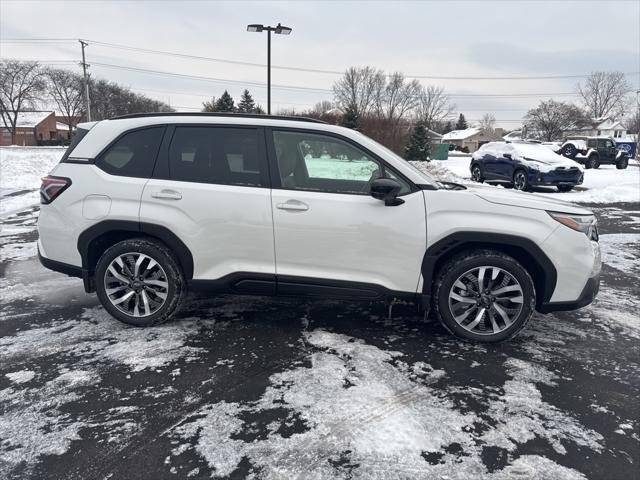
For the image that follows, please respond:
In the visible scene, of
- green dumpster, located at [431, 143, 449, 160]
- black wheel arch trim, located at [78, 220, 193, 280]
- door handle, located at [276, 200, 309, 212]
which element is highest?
green dumpster, located at [431, 143, 449, 160]

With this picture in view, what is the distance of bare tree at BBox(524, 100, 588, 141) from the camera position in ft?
237

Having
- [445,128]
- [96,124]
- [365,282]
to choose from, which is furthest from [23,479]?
[445,128]

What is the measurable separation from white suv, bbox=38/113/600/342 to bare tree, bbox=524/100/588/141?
8045cm

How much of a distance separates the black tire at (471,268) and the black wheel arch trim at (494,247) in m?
0.07

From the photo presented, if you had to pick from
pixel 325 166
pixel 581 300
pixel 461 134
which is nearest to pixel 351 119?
pixel 325 166

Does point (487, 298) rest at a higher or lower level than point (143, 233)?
lower

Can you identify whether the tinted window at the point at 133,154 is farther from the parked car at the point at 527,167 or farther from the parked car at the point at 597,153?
the parked car at the point at 597,153

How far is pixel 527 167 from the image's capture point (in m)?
14.7

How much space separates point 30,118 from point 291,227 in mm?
87948

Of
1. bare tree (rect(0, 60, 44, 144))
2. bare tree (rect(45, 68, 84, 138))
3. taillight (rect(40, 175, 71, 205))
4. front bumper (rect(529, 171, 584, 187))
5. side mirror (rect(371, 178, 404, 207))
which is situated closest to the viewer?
side mirror (rect(371, 178, 404, 207))

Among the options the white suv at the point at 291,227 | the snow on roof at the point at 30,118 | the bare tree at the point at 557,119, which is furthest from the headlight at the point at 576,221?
the snow on roof at the point at 30,118

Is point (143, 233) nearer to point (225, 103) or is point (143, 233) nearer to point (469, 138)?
point (225, 103)

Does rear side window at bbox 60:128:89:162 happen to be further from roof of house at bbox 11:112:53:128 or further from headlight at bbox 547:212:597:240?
roof of house at bbox 11:112:53:128

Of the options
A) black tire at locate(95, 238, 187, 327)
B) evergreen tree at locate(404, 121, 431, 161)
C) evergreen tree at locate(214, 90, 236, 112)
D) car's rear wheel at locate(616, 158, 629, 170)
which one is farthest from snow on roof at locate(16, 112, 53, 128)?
black tire at locate(95, 238, 187, 327)
